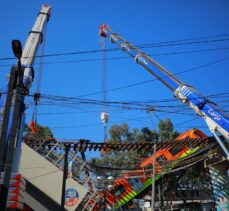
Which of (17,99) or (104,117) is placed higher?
(104,117)

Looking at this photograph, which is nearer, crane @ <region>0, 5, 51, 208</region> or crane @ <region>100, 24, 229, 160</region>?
crane @ <region>0, 5, 51, 208</region>

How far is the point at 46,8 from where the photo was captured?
21094mm

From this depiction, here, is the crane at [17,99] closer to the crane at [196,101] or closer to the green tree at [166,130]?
the crane at [196,101]

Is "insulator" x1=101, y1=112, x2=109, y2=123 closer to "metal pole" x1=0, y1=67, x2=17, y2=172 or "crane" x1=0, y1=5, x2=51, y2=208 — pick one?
"crane" x1=0, y1=5, x2=51, y2=208

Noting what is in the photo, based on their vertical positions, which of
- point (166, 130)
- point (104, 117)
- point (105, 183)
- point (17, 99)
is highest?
point (166, 130)

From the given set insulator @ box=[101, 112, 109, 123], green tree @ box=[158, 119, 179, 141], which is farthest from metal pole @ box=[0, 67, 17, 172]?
green tree @ box=[158, 119, 179, 141]

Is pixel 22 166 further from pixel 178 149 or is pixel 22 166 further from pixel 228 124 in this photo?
pixel 228 124

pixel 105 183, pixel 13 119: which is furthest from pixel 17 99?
pixel 105 183

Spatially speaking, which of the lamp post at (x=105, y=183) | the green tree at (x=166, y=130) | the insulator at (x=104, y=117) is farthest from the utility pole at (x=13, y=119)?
the green tree at (x=166, y=130)

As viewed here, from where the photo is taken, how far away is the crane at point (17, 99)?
9.25 meters

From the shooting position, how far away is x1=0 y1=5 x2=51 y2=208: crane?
30.3 feet

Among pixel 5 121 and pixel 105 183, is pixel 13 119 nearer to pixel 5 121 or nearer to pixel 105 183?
pixel 5 121

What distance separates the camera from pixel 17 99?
10539 millimetres

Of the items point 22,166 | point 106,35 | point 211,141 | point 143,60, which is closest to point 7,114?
point 22,166
